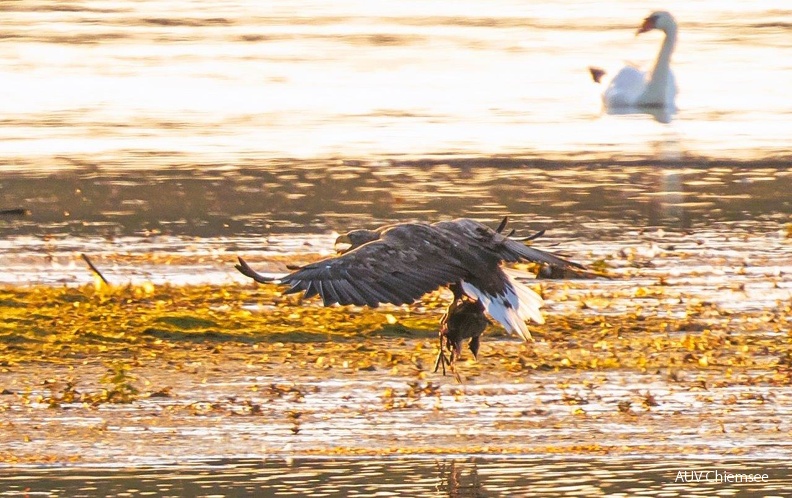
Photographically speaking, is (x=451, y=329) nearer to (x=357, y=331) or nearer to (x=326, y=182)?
(x=357, y=331)

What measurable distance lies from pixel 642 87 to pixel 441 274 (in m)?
13.0

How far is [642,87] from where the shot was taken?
815 inches

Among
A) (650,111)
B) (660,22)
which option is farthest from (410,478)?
(660,22)

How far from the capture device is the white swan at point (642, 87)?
20.4 metres

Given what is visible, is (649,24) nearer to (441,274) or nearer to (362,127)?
(362,127)

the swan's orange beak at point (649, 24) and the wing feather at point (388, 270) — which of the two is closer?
the wing feather at point (388, 270)

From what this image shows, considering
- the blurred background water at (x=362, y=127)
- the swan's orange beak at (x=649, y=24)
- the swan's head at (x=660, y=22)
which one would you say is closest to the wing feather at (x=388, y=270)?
the blurred background water at (x=362, y=127)

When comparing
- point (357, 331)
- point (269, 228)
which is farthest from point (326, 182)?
point (357, 331)

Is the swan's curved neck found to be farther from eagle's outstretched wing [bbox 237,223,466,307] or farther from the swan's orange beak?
eagle's outstretched wing [bbox 237,223,466,307]

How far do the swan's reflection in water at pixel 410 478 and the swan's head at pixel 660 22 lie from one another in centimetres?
1423

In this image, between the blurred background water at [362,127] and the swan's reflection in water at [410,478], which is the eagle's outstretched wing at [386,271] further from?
the blurred background water at [362,127]

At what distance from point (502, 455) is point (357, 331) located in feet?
8.85

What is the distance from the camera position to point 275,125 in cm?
1900

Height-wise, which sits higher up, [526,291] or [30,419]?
[526,291]
